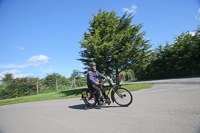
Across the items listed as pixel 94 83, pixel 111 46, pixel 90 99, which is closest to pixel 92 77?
pixel 94 83

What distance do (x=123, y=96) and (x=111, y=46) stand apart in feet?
23.7

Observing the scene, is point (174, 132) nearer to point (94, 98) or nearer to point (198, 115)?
point (198, 115)

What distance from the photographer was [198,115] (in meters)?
3.21

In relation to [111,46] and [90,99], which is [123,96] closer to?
[90,99]

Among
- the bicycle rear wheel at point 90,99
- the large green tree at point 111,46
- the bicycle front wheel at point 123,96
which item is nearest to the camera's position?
the bicycle front wheel at point 123,96

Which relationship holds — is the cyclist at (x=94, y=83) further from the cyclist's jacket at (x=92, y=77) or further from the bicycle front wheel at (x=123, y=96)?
the bicycle front wheel at (x=123, y=96)

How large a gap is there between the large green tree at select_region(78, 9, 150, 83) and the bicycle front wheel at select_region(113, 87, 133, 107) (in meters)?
6.37

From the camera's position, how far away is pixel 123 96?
499cm

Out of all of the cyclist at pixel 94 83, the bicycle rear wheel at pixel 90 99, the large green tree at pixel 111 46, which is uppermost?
the large green tree at pixel 111 46

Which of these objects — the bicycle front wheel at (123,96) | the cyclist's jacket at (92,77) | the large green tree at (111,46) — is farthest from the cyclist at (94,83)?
the large green tree at (111,46)

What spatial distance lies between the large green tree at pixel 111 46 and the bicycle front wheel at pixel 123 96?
6367mm

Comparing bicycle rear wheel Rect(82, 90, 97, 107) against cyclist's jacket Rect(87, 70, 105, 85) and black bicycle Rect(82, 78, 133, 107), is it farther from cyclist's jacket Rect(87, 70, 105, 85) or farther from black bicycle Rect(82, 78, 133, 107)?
cyclist's jacket Rect(87, 70, 105, 85)

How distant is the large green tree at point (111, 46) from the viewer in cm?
1136

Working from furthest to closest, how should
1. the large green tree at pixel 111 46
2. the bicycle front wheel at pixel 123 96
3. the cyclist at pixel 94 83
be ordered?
the large green tree at pixel 111 46 → the cyclist at pixel 94 83 → the bicycle front wheel at pixel 123 96
